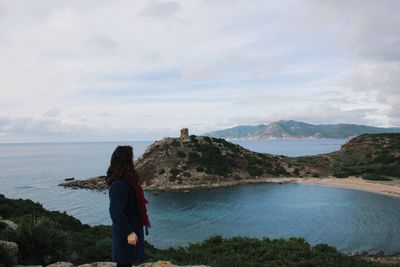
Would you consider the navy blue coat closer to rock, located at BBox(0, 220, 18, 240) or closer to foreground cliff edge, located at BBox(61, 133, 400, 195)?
rock, located at BBox(0, 220, 18, 240)

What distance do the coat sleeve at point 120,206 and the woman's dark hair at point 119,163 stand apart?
167mm

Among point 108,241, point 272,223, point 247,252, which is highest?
point 108,241

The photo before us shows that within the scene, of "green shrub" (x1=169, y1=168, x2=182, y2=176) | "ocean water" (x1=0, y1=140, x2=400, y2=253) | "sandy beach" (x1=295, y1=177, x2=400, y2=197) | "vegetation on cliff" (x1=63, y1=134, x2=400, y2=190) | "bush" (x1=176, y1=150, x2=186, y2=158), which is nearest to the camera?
"ocean water" (x1=0, y1=140, x2=400, y2=253)

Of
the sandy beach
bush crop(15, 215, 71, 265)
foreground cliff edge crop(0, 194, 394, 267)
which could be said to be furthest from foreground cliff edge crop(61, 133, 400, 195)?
bush crop(15, 215, 71, 265)

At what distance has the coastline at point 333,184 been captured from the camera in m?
59.6

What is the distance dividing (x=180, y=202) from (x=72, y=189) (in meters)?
24.9

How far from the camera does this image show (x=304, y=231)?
36906 mm

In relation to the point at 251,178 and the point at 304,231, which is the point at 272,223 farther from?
the point at 251,178

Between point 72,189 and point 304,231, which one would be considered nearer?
point 304,231

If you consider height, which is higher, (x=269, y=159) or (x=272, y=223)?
(x=269, y=159)

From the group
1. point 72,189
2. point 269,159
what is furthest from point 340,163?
point 72,189

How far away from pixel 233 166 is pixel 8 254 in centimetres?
6799

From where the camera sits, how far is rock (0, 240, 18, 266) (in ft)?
29.1

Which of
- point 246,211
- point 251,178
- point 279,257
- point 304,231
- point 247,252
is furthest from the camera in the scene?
point 251,178
